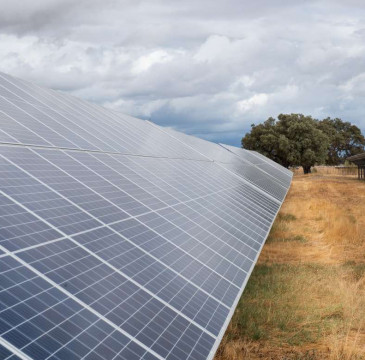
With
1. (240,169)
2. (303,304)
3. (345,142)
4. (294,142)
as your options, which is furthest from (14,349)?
(345,142)

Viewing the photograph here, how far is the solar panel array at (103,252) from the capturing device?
483cm

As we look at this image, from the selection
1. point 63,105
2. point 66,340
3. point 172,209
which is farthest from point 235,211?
point 66,340

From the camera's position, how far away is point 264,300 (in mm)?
12547

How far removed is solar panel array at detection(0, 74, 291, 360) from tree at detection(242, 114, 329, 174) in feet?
251

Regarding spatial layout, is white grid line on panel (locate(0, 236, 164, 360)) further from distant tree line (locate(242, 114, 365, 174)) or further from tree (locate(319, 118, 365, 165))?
tree (locate(319, 118, 365, 165))

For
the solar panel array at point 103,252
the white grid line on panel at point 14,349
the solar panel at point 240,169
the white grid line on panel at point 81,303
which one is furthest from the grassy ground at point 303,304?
the white grid line on panel at point 14,349

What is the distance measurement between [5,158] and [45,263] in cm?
345

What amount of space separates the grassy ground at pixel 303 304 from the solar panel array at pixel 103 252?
5.04 feet

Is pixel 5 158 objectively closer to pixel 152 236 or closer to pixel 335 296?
pixel 152 236

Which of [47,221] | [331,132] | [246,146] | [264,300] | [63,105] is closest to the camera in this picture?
[47,221]

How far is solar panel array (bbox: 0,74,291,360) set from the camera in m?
4.83

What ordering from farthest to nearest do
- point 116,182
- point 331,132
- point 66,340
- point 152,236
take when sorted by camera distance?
point 331,132 < point 116,182 < point 152,236 < point 66,340

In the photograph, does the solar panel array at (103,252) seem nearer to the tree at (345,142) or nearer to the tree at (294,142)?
the tree at (294,142)

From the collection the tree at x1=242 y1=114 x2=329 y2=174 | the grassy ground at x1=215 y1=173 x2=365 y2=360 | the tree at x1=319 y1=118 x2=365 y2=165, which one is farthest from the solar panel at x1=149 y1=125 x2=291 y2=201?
the tree at x1=319 y1=118 x2=365 y2=165
